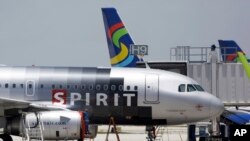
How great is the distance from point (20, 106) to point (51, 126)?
2.02 meters

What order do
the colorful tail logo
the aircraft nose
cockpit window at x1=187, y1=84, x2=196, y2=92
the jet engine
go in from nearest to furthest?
the jet engine → the aircraft nose → cockpit window at x1=187, y1=84, x2=196, y2=92 → the colorful tail logo

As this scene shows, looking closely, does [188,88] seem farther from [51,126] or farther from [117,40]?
[117,40]

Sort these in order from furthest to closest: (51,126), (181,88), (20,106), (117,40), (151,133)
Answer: (117,40)
(151,133)
(181,88)
(20,106)
(51,126)

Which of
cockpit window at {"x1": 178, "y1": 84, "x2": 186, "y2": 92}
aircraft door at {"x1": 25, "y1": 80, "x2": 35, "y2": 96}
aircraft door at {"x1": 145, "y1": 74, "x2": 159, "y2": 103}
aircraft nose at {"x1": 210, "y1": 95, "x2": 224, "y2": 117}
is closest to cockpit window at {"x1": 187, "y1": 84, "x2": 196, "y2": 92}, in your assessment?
cockpit window at {"x1": 178, "y1": 84, "x2": 186, "y2": 92}

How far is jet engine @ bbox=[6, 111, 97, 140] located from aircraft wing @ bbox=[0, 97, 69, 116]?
2.65 ft

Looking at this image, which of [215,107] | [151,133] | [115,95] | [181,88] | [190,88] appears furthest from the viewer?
[151,133]

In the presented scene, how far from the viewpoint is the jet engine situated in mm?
35375

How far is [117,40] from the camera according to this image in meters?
68.4

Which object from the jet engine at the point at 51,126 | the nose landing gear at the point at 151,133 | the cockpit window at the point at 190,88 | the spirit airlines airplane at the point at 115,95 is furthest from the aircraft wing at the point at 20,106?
the nose landing gear at the point at 151,133

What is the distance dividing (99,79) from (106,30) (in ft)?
105

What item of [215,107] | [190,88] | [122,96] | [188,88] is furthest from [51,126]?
[215,107]

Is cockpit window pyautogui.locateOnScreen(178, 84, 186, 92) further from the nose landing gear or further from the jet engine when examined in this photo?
the jet engine

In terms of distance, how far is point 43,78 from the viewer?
125 ft

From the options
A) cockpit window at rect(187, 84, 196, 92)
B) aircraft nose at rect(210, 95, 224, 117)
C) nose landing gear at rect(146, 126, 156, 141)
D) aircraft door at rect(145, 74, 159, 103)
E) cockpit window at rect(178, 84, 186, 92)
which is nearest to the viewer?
aircraft door at rect(145, 74, 159, 103)
